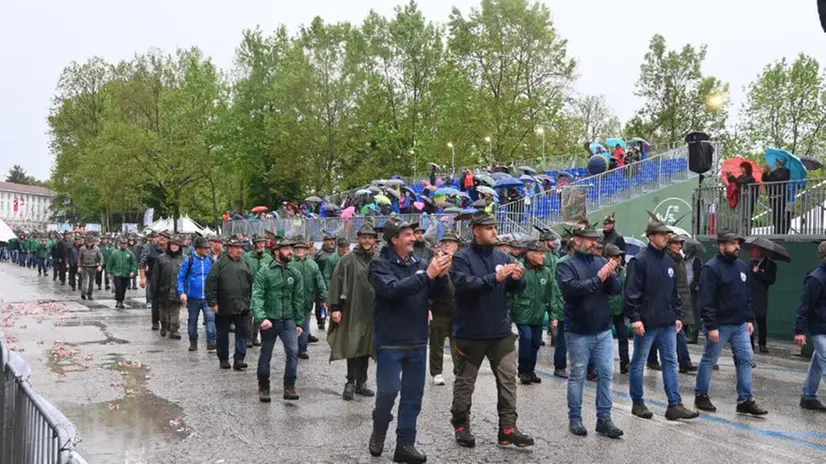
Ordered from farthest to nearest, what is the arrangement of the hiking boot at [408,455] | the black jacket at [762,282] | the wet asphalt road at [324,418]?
the black jacket at [762,282] → the wet asphalt road at [324,418] → the hiking boot at [408,455]

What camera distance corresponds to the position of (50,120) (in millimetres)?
66938

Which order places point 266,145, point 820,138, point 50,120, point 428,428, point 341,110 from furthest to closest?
point 50,120 < point 266,145 < point 341,110 < point 820,138 < point 428,428

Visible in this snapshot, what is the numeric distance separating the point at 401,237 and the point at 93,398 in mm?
4872

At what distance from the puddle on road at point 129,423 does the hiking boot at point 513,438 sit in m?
2.93

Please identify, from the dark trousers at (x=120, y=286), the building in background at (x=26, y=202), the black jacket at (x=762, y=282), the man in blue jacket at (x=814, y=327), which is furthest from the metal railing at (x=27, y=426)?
the building in background at (x=26, y=202)

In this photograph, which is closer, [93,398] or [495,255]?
[495,255]

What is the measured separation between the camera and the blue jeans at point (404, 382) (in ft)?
21.5

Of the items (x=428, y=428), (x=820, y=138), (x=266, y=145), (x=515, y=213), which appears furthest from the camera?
(x=266, y=145)

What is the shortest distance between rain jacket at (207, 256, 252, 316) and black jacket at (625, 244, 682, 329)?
19.2 feet

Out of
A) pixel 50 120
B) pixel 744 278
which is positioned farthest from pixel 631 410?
pixel 50 120

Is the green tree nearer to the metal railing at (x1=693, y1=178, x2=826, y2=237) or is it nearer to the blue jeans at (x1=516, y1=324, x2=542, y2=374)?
the metal railing at (x1=693, y1=178, x2=826, y2=237)

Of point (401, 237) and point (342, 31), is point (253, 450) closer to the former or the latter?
point (401, 237)

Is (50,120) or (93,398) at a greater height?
(50,120)

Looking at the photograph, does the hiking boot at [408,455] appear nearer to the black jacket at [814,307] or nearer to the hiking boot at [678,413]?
the hiking boot at [678,413]
